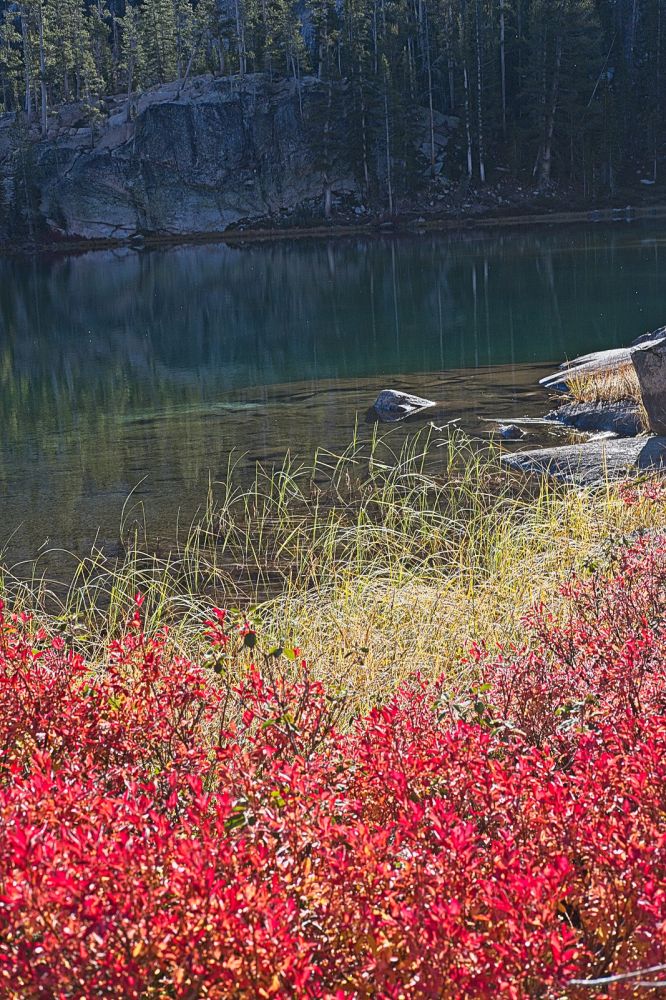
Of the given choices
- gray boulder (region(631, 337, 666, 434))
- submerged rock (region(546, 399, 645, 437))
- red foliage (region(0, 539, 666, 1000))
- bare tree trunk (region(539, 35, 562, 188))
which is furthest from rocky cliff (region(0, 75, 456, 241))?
red foliage (region(0, 539, 666, 1000))

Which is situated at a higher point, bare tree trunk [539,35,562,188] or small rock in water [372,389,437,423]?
bare tree trunk [539,35,562,188]

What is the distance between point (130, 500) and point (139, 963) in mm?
9118

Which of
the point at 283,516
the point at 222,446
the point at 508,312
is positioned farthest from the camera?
the point at 508,312

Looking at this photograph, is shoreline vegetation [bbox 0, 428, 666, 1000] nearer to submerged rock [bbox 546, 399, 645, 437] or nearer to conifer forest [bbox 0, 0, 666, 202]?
submerged rock [bbox 546, 399, 645, 437]

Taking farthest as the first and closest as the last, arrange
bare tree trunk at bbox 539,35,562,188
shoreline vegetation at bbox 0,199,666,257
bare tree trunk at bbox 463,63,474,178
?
bare tree trunk at bbox 463,63,474,178 < bare tree trunk at bbox 539,35,562,188 < shoreline vegetation at bbox 0,199,666,257

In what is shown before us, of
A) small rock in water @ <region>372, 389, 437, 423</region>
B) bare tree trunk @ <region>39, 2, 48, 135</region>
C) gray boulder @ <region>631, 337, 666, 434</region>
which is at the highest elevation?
bare tree trunk @ <region>39, 2, 48, 135</region>

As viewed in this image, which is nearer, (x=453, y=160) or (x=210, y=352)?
(x=210, y=352)

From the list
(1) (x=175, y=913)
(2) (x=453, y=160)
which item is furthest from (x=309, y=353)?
(2) (x=453, y=160)

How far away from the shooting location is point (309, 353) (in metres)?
20.8

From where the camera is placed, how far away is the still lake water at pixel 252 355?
11.9m

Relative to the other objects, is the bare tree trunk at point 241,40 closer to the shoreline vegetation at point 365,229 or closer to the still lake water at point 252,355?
the shoreline vegetation at point 365,229

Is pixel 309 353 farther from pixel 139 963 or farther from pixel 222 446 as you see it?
pixel 139 963

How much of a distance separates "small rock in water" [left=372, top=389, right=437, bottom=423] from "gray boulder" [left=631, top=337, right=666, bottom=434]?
3877mm

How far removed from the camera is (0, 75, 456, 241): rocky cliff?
66688mm
